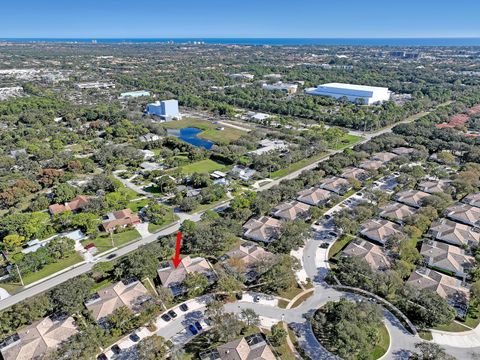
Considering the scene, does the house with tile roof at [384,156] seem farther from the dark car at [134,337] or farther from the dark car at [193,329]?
the dark car at [134,337]

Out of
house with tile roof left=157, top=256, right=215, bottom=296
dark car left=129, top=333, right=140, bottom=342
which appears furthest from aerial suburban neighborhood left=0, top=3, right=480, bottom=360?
house with tile roof left=157, top=256, right=215, bottom=296

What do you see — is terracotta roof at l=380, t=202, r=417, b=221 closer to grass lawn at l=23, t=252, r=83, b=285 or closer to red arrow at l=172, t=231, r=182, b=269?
red arrow at l=172, t=231, r=182, b=269

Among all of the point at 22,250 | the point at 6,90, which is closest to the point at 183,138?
the point at 22,250

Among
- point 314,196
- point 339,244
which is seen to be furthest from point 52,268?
point 314,196

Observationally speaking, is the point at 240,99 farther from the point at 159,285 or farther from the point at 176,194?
the point at 159,285

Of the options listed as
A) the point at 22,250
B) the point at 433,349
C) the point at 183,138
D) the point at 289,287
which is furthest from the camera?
the point at 183,138
